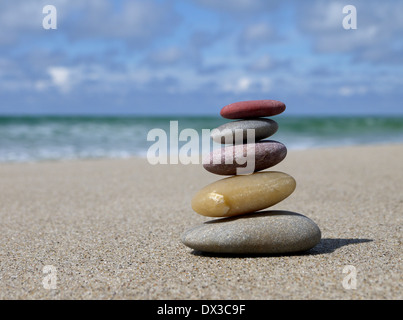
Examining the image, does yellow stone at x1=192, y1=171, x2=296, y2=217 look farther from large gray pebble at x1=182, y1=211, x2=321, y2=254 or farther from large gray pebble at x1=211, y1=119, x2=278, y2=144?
large gray pebble at x1=211, y1=119, x2=278, y2=144

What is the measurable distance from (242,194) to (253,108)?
843 mm

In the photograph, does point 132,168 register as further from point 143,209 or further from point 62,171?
point 143,209

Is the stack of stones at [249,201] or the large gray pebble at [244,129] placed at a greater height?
the large gray pebble at [244,129]

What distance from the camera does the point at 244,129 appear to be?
14.1 feet

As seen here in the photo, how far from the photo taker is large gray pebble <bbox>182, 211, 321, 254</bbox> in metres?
4.09

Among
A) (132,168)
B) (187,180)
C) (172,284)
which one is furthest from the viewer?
(132,168)

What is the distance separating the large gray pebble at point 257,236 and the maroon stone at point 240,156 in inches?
20.8

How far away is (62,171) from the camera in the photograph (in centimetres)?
1090

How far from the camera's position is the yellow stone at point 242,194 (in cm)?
425

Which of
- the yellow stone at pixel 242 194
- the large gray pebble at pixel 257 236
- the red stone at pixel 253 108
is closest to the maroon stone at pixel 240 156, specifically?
the yellow stone at pixel 242 194

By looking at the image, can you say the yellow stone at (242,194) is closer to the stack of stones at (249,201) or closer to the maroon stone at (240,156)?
the stack of stones at (249,201)
